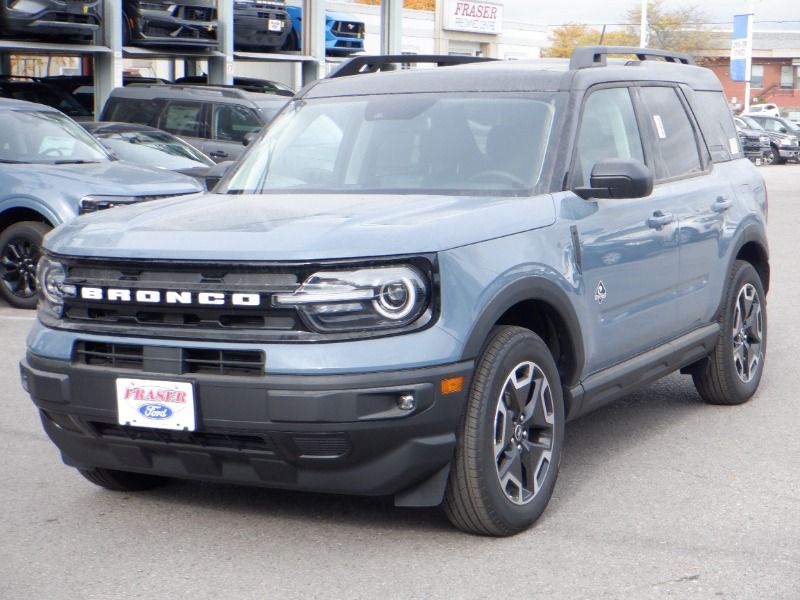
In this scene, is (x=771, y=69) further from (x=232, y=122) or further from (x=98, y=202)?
(x=98, y=202)

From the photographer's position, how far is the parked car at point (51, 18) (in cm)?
1841

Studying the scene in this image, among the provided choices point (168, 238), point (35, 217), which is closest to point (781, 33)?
point (35, 217)

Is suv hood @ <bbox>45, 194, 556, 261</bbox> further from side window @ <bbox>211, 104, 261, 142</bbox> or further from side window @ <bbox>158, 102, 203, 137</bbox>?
side window @ <bbox>158, 102, 203, 137</bbox>

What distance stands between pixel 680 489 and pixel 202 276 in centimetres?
230

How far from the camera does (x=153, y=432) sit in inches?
180

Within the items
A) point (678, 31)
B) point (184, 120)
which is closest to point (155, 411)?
point (184, 120)

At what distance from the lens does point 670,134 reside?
6.52 metres

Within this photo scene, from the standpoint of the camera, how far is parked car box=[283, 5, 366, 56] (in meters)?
26.1

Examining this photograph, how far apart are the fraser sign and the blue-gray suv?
136 feet

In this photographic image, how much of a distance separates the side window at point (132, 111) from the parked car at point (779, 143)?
86.7 ft

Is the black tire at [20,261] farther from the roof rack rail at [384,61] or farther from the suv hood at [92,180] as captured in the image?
the roof rack rail at [384,61]

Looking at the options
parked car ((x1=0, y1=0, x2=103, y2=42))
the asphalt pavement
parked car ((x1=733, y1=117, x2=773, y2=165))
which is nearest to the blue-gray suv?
the asphalt pavement

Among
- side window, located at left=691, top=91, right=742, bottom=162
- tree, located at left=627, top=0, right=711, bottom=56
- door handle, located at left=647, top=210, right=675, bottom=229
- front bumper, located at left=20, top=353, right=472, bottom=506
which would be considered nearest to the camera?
front bumper, located at left=20, top=353, right=472, bottom=506

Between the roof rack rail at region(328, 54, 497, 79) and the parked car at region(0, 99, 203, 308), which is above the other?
the roof rack rail at region(328, 54, 497, 79)
